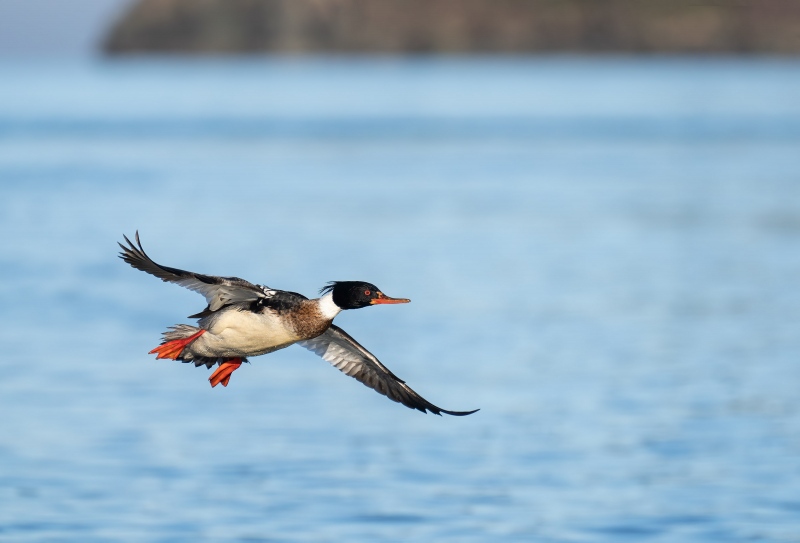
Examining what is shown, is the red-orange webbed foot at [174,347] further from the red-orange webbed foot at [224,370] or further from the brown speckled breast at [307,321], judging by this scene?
the brown speckled breast at [307,321]

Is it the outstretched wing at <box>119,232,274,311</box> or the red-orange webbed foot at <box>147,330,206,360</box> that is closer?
the outstretched wing at <box>119,232,274,311</box>

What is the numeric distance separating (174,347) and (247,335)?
1.73 feet

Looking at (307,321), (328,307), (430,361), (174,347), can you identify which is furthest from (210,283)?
(430,361)

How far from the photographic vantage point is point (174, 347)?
10.7m

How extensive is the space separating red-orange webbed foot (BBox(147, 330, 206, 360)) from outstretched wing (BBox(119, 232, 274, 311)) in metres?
0.32

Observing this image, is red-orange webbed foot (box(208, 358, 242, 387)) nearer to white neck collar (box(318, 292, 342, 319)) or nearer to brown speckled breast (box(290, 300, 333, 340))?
brown speckled breast (box(290, 300, 333, 340))

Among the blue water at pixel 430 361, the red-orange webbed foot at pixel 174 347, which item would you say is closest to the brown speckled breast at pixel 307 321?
the red-orange webbed foot at pixel 174 347

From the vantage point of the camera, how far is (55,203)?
1737 inches

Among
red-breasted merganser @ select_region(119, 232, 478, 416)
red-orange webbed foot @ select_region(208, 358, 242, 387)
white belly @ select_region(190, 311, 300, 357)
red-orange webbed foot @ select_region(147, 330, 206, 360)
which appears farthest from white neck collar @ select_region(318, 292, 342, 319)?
red-orange webbed foot @ select_region(208, 358, 242, 387)

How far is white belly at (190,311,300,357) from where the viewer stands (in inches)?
419

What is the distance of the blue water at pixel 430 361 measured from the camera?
14.1m

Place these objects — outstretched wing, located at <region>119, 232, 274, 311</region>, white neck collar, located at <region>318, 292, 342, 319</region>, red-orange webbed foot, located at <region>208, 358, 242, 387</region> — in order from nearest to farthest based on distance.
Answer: outstretched wing, located at <region>119, 232, 274, 311</region>, white neck collar, located at <region>318, 292, 342, 319</region>, red-orange webbed foot, located at <region>208, 358, 242, 387</region>

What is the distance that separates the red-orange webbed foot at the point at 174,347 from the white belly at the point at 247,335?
0.07 m

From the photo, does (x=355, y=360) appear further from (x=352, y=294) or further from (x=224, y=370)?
(x=352, y=294)
